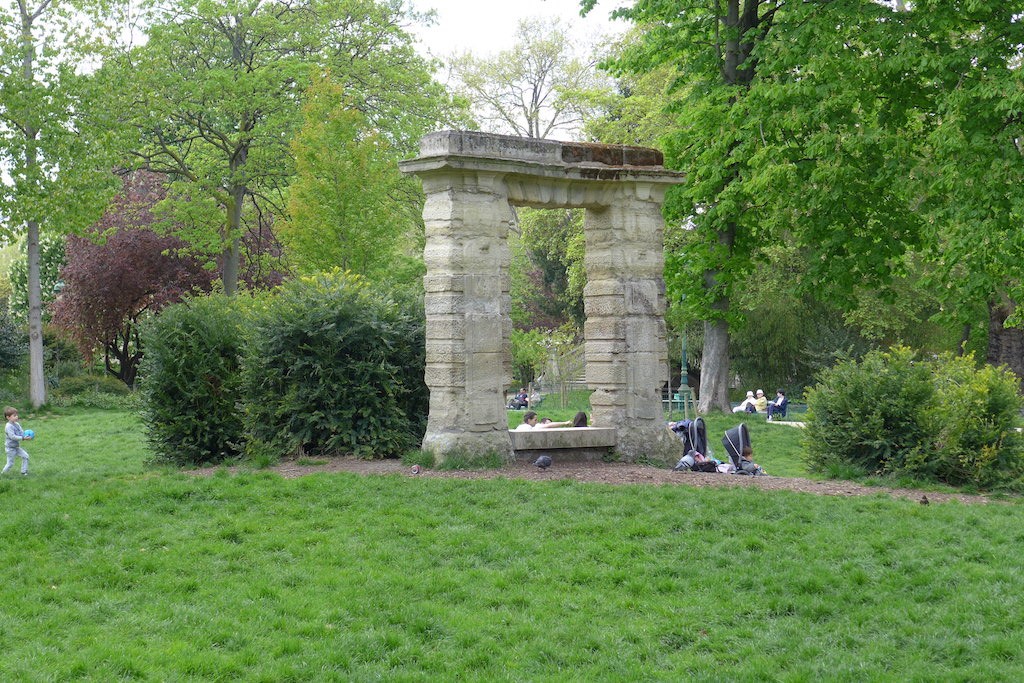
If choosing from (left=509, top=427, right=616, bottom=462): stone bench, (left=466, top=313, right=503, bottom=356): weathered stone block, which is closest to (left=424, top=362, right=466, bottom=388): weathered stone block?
(left=466, top=313, right=503, bottom=356): weathered stone block

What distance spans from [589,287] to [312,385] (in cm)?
392

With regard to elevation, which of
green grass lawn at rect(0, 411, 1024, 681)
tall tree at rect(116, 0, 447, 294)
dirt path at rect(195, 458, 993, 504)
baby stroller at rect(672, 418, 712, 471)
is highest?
tall tree at rect(116, 0, 447, 294)

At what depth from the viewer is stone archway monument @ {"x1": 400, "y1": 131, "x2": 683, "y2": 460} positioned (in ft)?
44.0

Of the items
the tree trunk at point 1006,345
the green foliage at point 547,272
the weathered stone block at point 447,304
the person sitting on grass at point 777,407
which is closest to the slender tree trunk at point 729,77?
the person sitting on grass at point 777,407

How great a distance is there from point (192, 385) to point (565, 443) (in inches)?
216

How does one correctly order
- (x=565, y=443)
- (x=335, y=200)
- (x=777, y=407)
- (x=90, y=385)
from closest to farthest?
(x=565, y=443) → (x=335, y=200) → (x=777, y=407) → (x=90, y=385)

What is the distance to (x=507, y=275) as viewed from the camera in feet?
46.1

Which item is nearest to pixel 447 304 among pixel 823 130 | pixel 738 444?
pixel 738 444

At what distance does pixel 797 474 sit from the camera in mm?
16453

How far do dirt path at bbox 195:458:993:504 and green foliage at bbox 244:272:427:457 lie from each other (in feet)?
1.84

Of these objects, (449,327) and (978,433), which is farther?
(978,433)

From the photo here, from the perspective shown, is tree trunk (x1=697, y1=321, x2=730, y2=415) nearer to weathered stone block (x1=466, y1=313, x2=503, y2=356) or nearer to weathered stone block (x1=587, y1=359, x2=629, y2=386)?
weathered stone block (x1=587, y1=359, x2=629, y2=386)

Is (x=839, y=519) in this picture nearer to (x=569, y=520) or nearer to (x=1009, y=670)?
(x=569, y=520)

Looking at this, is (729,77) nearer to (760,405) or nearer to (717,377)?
(717,377)
